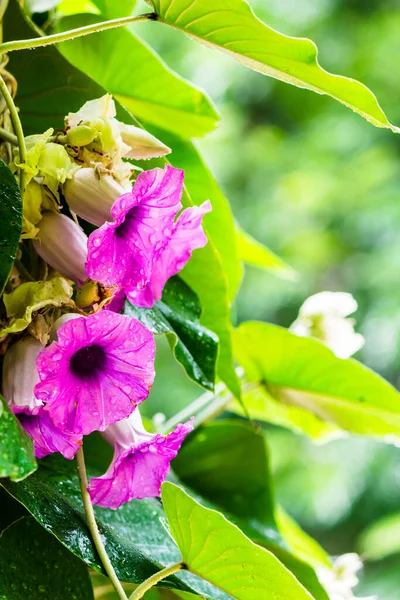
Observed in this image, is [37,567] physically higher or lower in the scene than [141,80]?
lower

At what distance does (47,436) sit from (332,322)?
0.34m

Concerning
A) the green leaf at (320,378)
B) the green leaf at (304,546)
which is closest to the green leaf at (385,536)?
the green leaf at (304,546)

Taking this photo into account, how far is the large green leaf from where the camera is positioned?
304mm

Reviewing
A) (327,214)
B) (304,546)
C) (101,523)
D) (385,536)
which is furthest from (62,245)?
(327,214)

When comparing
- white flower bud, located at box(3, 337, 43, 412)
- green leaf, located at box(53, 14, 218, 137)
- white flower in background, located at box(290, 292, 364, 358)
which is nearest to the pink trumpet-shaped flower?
white flower bud, located at box(3, 337, 43, 412)

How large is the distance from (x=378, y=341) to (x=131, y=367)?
2311mm

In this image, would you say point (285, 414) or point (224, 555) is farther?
point (285, 414)

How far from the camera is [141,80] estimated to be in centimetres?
45

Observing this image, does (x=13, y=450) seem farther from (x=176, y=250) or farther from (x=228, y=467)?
(x=228, y=467)

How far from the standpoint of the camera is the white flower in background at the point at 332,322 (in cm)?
59

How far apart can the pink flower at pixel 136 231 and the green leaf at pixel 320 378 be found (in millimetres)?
241

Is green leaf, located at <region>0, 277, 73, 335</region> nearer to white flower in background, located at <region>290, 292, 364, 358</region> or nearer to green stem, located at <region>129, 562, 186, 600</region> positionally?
green stem, located at <region>129, 562, 186, 600</region>

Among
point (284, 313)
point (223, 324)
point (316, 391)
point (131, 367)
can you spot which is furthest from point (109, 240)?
point (284, 313)

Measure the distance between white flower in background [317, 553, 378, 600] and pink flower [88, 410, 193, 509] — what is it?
0.26m
